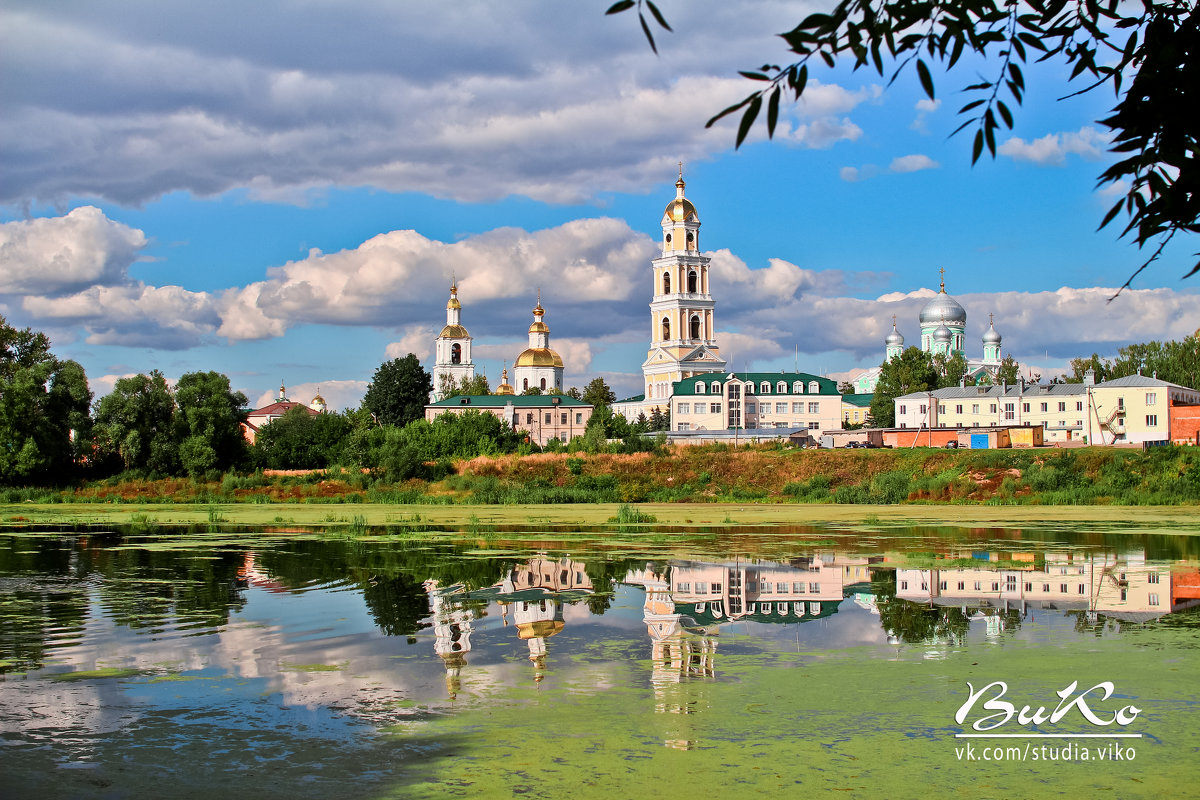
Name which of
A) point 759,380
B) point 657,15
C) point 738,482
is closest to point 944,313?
point 759,380

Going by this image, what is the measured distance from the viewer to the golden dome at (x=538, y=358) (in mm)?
157500

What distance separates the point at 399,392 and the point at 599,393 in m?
25.9

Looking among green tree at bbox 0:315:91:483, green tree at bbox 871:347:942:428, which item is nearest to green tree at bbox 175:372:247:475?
green tree at bbox 0:315:91:483

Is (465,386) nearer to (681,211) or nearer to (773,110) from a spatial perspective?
(681,211)

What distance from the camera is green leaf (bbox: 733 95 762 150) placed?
5.62 meters

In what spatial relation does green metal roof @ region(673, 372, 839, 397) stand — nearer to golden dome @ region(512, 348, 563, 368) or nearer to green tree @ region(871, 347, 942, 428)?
green tree @ region(871, 347, 942, 428)

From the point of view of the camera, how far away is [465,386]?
516 feet

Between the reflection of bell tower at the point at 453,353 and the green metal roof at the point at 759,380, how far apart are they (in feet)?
221

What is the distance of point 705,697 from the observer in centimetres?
1218

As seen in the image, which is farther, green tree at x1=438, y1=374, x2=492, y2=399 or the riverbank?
green tree at x1=438, y1=374, x2=492, y2=399

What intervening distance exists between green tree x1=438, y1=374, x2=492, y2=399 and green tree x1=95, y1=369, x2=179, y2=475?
2982 inches

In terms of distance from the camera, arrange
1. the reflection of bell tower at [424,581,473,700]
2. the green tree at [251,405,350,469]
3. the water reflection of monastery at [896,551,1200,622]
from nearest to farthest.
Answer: the reflection of bell tower at [424,581,473,700] → the water reflection of monastery at [896,551,1200,622] → the green tree at [251,405,350,469]

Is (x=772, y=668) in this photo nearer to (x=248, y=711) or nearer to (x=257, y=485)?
(x=248, y=711)

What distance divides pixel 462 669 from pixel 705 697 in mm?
3271
